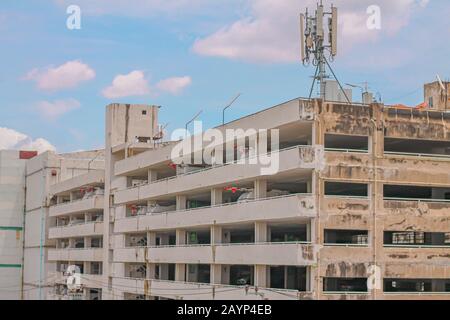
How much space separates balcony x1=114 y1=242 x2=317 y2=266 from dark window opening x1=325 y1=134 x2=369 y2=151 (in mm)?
7464

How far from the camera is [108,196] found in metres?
77.5

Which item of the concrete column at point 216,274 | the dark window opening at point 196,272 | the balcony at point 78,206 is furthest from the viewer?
the balcony at point 78,206

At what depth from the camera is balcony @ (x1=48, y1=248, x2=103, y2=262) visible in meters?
80.6

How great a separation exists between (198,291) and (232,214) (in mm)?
7512

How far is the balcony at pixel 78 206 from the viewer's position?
80.1 meters

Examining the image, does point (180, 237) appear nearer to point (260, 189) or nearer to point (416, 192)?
point (260, 189)

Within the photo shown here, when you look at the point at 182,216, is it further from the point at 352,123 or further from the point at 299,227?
the point at 352,123

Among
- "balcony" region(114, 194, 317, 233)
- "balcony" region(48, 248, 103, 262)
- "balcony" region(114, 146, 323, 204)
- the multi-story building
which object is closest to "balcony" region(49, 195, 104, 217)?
"balcony" region(48, 248, 103, 262)

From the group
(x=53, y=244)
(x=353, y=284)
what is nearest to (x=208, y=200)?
(x=353, y=284)

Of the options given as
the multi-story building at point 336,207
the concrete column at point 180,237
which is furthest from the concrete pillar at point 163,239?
the multi-story building at point 336,207

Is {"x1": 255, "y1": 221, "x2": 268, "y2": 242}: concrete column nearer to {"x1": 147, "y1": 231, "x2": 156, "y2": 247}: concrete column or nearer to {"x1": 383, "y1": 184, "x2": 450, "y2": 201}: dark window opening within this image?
{"x1": 383, "y1": 184, "x2": 450, "y2": 201}: dark window opening

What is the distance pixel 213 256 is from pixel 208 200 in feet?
40.0

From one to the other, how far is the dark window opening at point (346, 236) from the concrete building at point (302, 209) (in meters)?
0.13

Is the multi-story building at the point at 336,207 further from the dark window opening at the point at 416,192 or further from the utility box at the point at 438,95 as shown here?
the utility box at the point at 438,95
